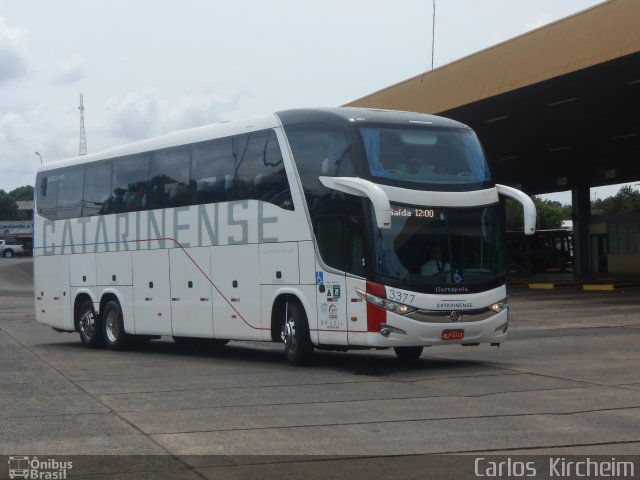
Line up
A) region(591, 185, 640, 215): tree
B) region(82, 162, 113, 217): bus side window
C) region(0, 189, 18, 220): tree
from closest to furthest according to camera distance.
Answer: region(82, 162, 113, 217): bus side window
region(591, 185, 640, 215): tree
region(0, 189, 18, 220): tree

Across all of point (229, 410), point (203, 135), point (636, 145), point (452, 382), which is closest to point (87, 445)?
point (229, 410)

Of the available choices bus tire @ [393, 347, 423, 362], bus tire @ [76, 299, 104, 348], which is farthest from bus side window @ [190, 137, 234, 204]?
bus tire @ [76, 299, 104, 348]

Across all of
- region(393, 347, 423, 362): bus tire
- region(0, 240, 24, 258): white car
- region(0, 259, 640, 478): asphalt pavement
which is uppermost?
region(0, 240, 24, 258): white car

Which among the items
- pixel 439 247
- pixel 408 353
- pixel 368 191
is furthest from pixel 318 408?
pixel 408 353

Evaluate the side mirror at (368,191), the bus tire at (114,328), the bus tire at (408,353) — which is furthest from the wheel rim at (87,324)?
the side mirror at (368,191)

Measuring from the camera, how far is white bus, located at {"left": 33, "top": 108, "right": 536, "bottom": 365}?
15273 millimetres

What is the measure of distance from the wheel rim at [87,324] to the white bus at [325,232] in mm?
2396

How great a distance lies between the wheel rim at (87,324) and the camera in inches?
887

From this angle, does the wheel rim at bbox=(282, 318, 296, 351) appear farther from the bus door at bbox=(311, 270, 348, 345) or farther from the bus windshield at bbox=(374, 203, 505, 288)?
the bus windshield at bbox=(374, 203, 505, 288)

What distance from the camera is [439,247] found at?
15.5 metres

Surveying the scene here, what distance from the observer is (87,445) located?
31.7ft

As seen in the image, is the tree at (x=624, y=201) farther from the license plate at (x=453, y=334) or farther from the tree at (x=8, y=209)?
the tree at (x=8, y=209)

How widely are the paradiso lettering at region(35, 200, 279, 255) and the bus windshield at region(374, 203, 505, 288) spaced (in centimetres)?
240

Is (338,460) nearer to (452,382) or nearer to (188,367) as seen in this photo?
(452,382)
